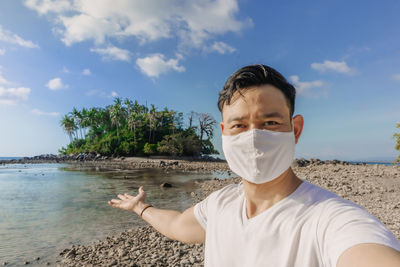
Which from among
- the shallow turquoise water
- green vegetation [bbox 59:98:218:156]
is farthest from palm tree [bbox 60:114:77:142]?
the shallow turquoise water

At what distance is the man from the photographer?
0.99m

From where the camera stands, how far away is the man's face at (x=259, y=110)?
1.33m

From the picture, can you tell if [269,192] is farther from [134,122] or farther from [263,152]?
[134,122]

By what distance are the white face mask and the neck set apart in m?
0.03

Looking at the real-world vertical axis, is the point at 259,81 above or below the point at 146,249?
above

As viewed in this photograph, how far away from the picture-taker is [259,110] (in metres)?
1.34

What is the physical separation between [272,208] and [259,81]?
0.70 meters

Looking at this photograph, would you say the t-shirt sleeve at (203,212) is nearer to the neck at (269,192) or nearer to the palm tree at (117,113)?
the neck at (269,192)

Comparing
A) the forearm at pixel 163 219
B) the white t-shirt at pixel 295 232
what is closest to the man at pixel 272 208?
the white t-shirt at pixel 295 232

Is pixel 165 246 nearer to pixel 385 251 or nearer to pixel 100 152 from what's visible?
pixel 385 251

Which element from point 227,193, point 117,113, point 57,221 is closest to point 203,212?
point 227,193

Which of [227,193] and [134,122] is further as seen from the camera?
[134,122]

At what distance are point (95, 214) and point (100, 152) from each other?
159 feet

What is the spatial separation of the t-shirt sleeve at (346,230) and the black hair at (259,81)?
606mm
